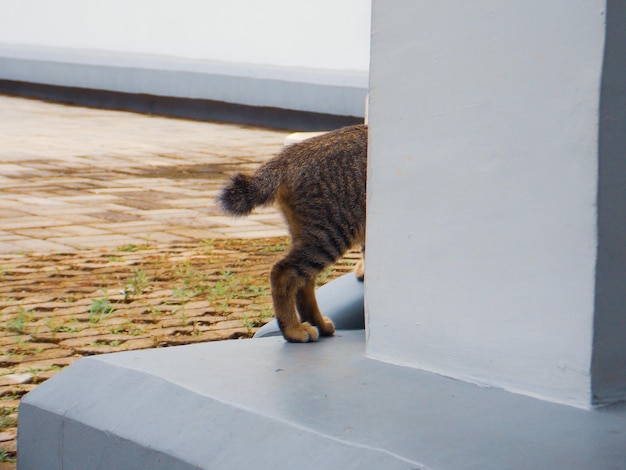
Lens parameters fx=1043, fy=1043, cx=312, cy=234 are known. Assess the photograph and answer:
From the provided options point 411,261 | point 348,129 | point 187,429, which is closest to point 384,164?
point 411,261

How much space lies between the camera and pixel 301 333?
338 cm

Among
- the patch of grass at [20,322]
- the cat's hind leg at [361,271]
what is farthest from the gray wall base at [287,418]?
the patch of grass at [20,322]

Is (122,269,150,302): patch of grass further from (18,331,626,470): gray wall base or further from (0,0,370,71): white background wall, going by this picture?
(0,0,370,71): white background wall

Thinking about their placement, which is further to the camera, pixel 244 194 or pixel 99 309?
pixel 99 309

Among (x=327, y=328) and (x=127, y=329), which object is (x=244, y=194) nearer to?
(x=327, y=328)

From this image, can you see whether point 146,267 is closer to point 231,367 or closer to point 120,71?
point 231,367

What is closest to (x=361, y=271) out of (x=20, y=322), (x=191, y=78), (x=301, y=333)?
(x=301, y=333)

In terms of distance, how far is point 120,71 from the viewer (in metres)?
15.4

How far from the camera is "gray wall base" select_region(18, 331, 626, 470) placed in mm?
2088

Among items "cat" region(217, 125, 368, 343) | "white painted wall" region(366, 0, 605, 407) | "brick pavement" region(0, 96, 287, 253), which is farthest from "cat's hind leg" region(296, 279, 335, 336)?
"brick pavement" region(0, 96, 287, 253)

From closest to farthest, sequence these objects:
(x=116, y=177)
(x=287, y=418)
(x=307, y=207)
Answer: (x=287, y=418) < (x=307, y=207) < (x=116, y=177)

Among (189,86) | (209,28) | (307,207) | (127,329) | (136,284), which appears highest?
(209,28)

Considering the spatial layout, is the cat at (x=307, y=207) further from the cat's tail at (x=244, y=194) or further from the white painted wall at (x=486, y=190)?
the white painted wall at (x=486, y=190)

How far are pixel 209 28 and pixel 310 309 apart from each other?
11254 mm
